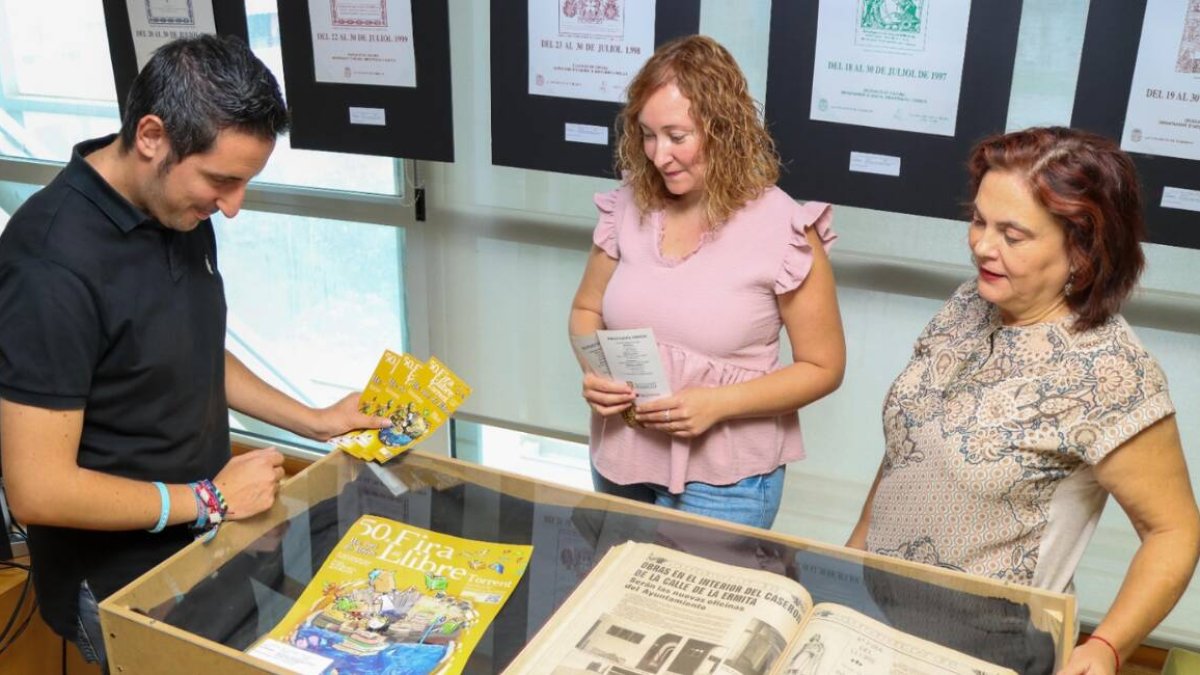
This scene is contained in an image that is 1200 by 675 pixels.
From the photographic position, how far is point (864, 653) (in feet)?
3.67

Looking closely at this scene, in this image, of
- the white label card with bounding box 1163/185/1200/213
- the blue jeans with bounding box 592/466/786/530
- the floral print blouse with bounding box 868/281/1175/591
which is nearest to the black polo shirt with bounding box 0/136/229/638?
the blue jeans with bounding box 592/466/786/530

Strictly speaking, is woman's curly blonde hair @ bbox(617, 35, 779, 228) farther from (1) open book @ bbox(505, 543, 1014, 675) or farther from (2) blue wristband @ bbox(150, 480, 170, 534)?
(2) blue wristband @ bbox(150, 480, 170, 534)

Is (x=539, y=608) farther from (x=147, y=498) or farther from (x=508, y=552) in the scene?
(x=147, y=498)

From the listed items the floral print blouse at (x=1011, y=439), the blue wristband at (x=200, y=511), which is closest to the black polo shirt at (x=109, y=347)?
the blue wristband at (x=200, y=511)

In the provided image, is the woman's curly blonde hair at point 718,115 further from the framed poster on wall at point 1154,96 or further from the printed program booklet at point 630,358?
the framed poster on wall at point 1154,96

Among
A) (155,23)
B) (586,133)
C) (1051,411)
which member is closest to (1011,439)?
(1051,411)

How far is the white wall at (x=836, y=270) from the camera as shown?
2406 millimetres

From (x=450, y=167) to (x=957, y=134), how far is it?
4.97ft

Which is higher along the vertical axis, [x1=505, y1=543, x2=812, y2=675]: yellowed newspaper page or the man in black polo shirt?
the man in black polo shirt

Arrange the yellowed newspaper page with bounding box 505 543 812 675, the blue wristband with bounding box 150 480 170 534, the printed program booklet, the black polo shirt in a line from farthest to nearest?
the printed program booklet < the blue wristband with bounding box 150 480 170 534 < the black polo shirt < the yellowed newspaper page with bounding box 505 543 812 675

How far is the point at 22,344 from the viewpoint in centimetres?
124

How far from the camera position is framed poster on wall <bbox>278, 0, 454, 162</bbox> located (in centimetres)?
276

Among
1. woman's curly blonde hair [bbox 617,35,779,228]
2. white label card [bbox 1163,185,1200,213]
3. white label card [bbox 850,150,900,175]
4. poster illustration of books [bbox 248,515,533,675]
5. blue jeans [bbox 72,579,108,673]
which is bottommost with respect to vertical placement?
blue jeans [bbox 72,579,108,673]

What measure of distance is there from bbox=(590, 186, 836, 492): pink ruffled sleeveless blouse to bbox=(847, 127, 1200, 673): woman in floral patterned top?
1.20 ft
